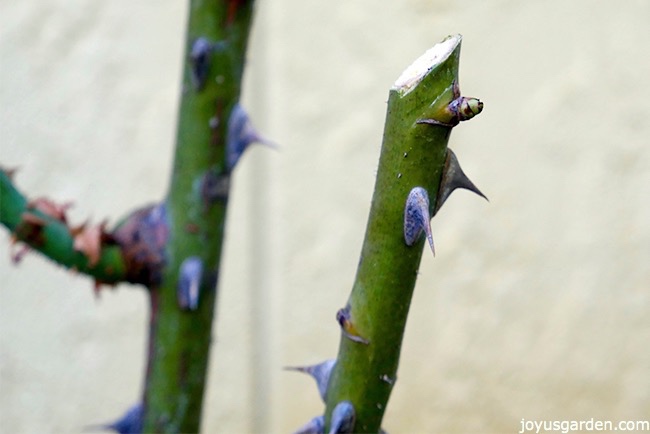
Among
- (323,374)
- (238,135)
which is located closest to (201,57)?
(238,135)

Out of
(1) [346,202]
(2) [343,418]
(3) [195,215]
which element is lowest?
(2) [343,418]

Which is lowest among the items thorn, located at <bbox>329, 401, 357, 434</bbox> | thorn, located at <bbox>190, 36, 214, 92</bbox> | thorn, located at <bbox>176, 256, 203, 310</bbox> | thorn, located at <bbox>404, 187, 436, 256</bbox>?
thorn, located at <bbox>329, 401, 357, 434</bbox>

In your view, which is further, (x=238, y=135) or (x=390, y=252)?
(x=238, y=135)

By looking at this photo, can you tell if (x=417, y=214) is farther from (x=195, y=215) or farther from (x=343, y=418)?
(x=195, y=215)

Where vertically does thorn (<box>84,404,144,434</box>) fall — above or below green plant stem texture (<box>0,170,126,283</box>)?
below

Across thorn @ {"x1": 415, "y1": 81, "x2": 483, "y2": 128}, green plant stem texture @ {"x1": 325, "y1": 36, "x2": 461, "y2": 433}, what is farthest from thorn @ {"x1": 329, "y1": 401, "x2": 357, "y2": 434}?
thorn @ {"x1": 415, "y1": 81, "x2": 483, "y2": 128}

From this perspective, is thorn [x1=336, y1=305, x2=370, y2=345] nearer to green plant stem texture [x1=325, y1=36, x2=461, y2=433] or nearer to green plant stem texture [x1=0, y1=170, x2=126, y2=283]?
green plant stem texture [x1=325, y1=36, x2=461, y2=433]

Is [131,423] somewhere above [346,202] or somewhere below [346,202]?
below
